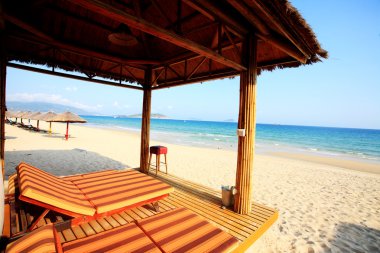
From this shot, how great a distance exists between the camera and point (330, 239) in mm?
3455

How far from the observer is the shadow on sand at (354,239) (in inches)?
127

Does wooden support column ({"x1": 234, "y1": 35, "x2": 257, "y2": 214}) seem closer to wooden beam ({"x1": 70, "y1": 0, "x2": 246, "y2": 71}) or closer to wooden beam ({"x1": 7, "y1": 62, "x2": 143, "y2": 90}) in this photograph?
wooden beam ({"x1": 70, "y1": 0, "x2": 246, "y2": 71})

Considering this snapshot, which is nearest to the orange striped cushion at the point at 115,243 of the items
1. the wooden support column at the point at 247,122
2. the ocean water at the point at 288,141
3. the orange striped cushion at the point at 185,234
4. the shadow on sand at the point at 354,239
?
the orange striped cushion at the point at 185,234

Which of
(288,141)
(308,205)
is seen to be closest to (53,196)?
(308,205)

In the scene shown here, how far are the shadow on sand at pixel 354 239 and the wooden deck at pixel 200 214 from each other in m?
1.08

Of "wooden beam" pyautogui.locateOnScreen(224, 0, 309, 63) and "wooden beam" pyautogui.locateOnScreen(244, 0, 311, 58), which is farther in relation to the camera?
"wooden beam" pyautogui.locateOnScreen(224, 0, 309, 63)

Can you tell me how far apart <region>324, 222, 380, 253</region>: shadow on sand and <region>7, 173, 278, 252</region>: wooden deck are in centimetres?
108

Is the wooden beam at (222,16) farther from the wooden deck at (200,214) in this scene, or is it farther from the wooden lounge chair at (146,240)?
the wooden deck at (200,214)

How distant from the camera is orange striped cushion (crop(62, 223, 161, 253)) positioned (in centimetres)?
184

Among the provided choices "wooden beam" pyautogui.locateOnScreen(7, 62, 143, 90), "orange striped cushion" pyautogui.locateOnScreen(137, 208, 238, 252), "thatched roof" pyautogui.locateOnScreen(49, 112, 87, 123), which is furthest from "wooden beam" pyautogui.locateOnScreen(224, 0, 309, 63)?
"thatched roof" pyautogui.locateOnScreen(49, 112, 87, 123)

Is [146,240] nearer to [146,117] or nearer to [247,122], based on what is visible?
[247,122]

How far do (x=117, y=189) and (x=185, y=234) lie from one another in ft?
5.41

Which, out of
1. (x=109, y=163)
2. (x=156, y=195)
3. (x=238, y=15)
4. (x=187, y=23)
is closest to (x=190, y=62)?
(x=187, y=23)

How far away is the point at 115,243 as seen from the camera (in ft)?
6.34
